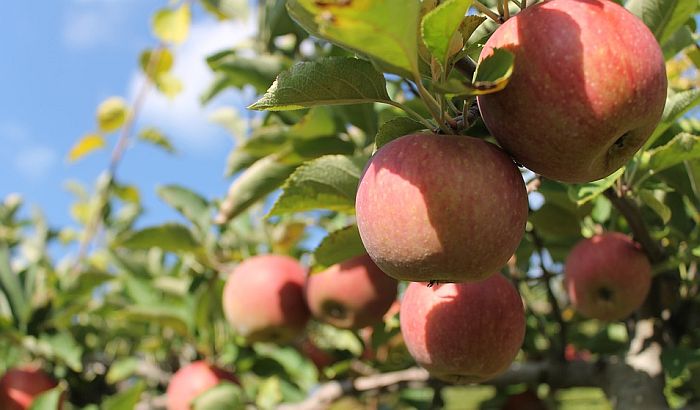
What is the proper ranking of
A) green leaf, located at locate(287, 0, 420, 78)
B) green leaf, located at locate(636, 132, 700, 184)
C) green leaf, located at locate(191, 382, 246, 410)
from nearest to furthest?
green leaf, located at locate(287, 0, 420, 78) < green leaf, located at locate(636, 132, 700, 184) < green leaf, located at locate(191, 382, 246, 410)

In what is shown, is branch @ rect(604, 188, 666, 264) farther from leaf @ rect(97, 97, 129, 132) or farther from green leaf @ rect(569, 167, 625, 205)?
leaf @ rect(97, 97, 129, 132)

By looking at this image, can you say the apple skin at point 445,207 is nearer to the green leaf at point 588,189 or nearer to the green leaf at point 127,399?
the green leaf at point 588,189

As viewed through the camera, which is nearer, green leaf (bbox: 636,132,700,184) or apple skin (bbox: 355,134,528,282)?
apple skin (bbox: 355,134,528,282)

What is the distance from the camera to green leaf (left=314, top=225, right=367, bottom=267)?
1.17 m

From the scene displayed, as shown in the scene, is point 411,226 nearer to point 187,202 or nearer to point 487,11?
point 487,11

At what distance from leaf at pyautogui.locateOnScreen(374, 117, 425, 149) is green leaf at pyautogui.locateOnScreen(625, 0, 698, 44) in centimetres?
46

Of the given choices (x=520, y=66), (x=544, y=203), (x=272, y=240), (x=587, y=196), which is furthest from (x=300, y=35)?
(x=520, y=66)

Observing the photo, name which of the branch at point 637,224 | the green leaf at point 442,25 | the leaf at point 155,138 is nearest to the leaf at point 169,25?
the leaf at point 155,138

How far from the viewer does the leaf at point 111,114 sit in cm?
275

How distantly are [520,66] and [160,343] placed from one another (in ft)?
6.26

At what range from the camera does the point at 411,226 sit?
0.76 meters

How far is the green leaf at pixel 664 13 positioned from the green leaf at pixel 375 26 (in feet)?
1.86

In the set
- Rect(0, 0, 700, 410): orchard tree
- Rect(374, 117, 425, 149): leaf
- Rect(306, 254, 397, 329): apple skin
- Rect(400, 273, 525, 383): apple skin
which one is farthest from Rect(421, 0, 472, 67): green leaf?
Rect(306, 254, 397, 329): apple skin

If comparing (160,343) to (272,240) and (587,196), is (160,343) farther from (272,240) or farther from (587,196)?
(587,196)
